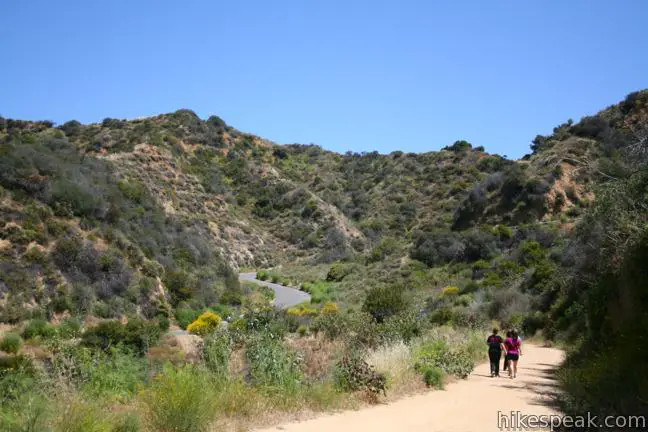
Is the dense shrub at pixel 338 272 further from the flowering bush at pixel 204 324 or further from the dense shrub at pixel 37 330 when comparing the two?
the dense shrub at pixel 37 330

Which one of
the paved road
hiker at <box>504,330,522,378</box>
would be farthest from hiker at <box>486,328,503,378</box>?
the paved road

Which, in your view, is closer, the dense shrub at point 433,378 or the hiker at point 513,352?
the dense shrub at point 433,378

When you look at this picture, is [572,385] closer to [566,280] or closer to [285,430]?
[285,430]

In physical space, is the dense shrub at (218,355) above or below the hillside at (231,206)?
below

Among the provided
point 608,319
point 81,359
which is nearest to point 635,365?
point 608,319

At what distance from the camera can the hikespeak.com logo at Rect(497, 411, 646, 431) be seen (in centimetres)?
630

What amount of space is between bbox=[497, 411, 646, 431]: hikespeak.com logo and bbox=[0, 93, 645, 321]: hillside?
10.3 m

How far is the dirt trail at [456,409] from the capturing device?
26.3 ft

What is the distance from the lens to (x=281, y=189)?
74000mm

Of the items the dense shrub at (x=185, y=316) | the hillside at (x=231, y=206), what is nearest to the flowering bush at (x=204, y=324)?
the dense shrub at (x=185, y=316)

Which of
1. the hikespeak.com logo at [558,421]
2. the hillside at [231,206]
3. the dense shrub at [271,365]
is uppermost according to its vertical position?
the hillside at [231,206]

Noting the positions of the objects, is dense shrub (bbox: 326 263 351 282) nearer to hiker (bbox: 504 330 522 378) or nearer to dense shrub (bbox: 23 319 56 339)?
dense shrub (bbox: 23 319 56 339)

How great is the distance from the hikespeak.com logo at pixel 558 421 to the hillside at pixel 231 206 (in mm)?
10278

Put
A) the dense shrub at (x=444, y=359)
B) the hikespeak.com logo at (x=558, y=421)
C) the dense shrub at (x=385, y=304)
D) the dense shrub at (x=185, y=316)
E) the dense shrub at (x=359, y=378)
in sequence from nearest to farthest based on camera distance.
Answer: the hikespeak.com logo at (x=558, y=421) < the dense shrub at (x=359, y=378) < the dense shrub at (x=444, y=359) < the dense shrub at (x=385, y=304) < the dense shrub at (x=185, y=316)
